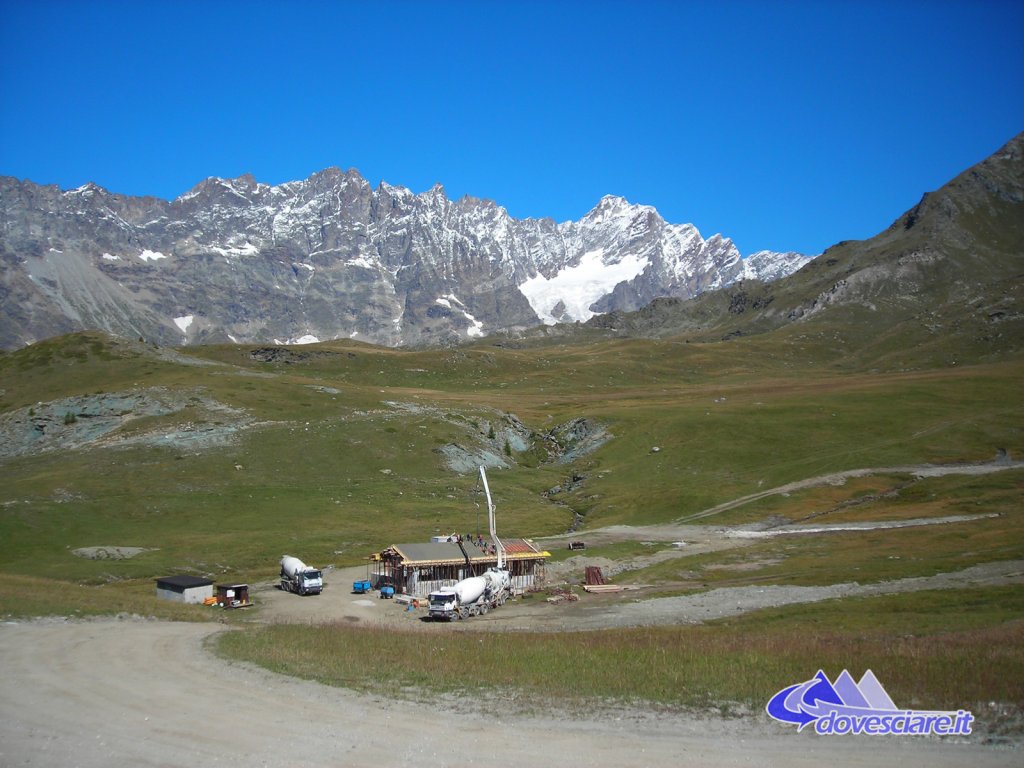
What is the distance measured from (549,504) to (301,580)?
48.9m

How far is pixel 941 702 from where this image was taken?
77.1 feet

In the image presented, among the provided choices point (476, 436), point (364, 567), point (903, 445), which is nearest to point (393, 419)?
point (476, 436)

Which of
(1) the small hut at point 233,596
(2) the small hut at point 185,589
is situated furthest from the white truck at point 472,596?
(2) the small hut at point 185,589

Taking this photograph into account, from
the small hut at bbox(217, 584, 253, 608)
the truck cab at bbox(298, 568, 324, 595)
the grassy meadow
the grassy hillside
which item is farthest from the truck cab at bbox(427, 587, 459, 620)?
the grassy hillside

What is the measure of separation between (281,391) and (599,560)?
325 ft

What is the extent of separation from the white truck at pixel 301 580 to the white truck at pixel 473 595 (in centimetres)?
1135

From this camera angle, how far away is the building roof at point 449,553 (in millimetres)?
64438

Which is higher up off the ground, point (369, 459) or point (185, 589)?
point (369, 459)

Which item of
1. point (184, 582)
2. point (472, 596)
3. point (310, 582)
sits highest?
point (184, 582)

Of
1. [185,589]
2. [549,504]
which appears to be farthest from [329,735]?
[549,504]

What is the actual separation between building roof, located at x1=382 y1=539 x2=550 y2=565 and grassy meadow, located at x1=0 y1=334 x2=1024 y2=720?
8.69m

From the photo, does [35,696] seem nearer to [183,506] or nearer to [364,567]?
[364,567]

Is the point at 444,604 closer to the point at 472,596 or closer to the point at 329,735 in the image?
the point at 472,596

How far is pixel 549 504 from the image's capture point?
106 metres
